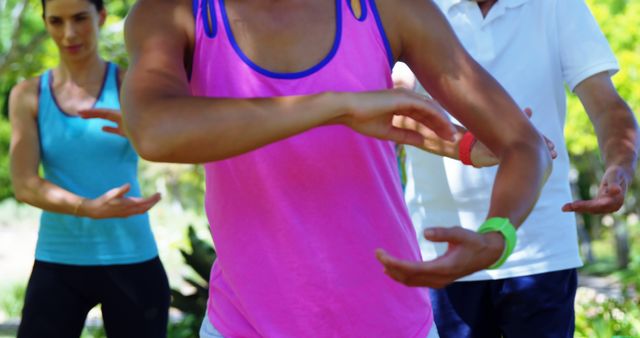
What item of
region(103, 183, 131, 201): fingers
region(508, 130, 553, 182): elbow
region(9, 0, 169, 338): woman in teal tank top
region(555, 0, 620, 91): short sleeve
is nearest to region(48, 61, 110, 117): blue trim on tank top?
region(9, 0, 169, 338): woman in teal tank top

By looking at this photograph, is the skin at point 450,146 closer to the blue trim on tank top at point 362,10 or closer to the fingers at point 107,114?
the blue trim on tank top at point 362,10

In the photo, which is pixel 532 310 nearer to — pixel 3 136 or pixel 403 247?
pixel 403 247

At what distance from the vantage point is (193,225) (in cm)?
1912

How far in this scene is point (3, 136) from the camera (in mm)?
25156

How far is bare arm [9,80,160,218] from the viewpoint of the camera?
4.38 m

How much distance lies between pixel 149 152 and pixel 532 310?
2.05 m

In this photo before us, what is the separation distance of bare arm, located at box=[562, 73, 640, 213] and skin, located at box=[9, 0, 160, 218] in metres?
1.97

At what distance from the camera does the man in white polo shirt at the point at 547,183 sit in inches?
150

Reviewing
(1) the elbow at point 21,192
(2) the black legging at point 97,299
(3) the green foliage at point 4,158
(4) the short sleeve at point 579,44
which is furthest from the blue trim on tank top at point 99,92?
(3) the green foliage at point 4,158

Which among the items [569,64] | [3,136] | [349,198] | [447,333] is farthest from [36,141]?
[3,136]

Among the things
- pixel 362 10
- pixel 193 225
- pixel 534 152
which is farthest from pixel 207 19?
pixel 193 225

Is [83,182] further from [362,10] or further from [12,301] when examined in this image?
[12,301]

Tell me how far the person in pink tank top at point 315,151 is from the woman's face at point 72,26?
259 cm

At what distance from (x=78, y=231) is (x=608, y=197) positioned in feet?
7.57
